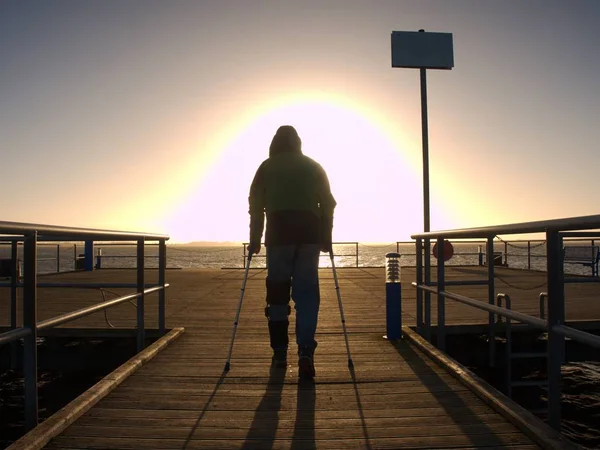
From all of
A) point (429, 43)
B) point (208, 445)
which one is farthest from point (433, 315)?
point (429, 43)

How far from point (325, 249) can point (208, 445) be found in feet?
7.26

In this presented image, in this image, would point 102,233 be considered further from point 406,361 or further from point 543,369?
point 543,369

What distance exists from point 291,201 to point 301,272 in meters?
0.60

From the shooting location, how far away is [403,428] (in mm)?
3268

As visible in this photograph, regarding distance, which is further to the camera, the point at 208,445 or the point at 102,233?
the point at 102,233

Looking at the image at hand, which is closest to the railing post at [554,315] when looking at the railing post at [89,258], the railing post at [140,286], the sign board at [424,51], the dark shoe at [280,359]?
the dark shoe at [280,359]

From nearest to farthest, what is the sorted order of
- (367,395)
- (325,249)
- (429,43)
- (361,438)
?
(361,438) < (367,395) < (325,249) < (429,43)

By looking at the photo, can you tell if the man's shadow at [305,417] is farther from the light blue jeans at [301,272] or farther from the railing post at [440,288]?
the railing post at [440,288]

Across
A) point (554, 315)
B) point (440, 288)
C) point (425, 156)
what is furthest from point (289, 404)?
point (425, 156)

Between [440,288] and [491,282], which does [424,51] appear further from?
[440,288]

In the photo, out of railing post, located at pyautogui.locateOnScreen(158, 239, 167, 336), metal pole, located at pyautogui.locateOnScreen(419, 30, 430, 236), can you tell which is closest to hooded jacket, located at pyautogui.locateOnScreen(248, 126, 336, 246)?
railing post, located at pyautogui.locateOnScreen(158, 239, 167, 336)

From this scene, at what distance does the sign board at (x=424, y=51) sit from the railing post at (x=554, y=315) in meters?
11.2

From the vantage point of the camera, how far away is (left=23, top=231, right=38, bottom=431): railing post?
3066 mm

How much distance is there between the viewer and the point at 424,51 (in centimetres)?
1373
